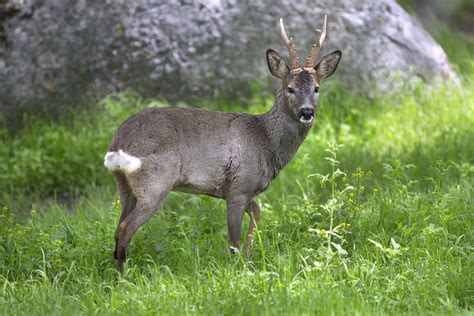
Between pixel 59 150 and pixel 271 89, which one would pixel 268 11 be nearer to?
pixel 271 89

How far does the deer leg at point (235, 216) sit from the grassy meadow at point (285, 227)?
85 millimetres

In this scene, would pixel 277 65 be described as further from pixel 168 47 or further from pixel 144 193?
pixel 168 47

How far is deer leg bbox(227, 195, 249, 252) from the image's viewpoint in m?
5.41

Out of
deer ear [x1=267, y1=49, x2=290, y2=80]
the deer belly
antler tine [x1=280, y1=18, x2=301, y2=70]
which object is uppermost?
antler tine [x1=280, y1=18, x2=301, y2=70]

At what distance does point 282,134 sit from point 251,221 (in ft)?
2.05

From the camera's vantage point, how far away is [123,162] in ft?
16.4

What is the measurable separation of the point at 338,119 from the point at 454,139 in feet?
3.97

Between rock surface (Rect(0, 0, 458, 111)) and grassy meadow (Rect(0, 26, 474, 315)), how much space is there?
23 cm

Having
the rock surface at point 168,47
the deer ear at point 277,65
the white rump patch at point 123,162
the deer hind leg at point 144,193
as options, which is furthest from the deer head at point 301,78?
the rock surface at point 168,47

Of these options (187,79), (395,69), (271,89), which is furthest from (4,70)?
(395,69)

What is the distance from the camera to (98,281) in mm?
4977

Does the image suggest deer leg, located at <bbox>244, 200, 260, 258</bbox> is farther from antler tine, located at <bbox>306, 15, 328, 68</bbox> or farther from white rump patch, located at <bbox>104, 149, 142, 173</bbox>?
antler tine, located at <bbox>306, 15, 328, 68</bbox>

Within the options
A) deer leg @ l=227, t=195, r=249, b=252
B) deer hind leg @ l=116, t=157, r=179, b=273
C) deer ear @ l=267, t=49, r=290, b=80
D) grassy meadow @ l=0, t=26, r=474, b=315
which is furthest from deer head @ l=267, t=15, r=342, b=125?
deer hind leg @ l=116, t=157, r=179, b=273

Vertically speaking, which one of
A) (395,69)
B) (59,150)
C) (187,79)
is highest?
(395,69)
